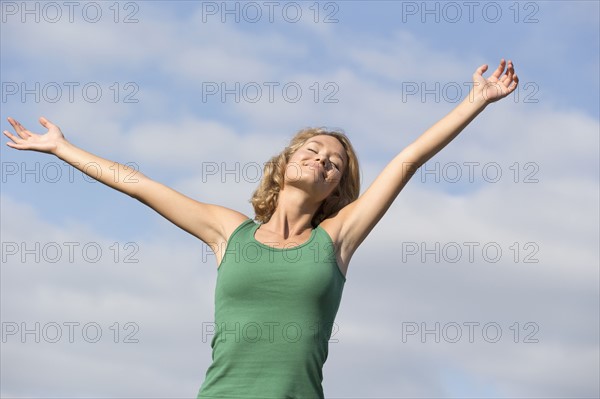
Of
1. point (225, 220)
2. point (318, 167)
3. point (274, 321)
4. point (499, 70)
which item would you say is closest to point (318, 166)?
point (318, 167)

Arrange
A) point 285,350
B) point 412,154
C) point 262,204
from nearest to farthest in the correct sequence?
point 285,350
point 412,154
point 262,204

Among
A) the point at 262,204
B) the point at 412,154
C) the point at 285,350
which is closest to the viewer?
the point at 285,350

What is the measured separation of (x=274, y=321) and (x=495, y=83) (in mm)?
1964

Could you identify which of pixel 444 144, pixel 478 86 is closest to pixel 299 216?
pixel 444 144

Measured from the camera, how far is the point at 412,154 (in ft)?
16.7

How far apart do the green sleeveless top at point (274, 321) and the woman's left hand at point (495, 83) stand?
128 centimetres

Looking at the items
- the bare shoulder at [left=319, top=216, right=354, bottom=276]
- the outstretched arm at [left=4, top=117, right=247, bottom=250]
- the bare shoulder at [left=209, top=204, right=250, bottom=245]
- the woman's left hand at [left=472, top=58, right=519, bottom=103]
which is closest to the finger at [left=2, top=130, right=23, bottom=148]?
the outstretched arm at [left=4, top=117, right=247, bottom=250]

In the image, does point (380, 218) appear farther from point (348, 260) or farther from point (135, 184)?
point (135, 184)

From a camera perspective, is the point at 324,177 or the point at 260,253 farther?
the point at 324,177

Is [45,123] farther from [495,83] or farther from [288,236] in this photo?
[495,83]

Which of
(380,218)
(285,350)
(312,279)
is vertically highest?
(380,218)

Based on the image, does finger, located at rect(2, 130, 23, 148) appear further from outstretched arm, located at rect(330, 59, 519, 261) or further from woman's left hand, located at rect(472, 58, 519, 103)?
woman's left hand, located at rect(472, 58, 519, 103)

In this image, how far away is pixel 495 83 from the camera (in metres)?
5.27

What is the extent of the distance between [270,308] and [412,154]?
122cm
